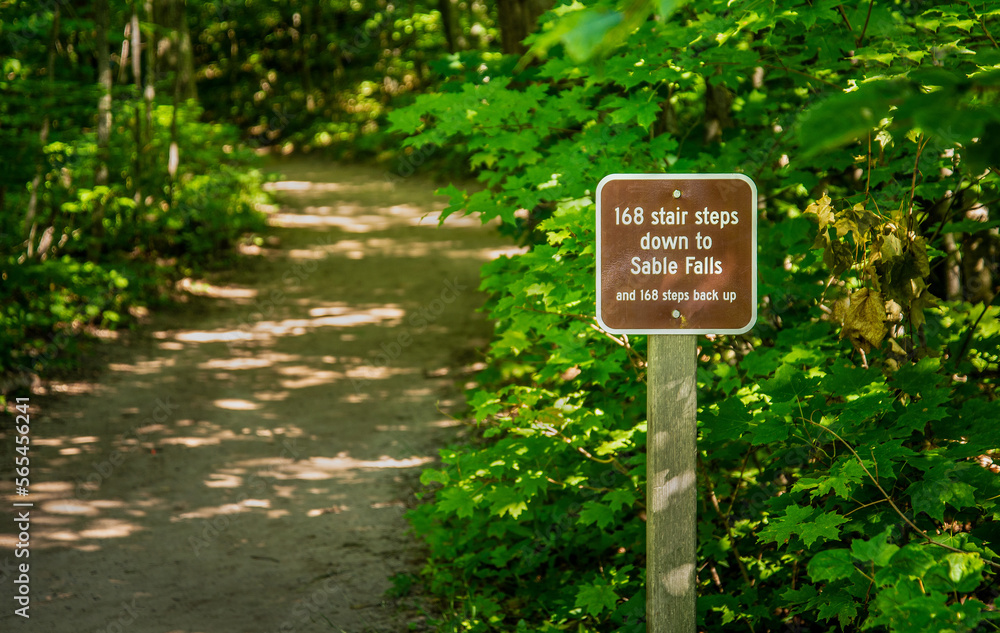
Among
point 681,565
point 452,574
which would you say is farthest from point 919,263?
point 452,574

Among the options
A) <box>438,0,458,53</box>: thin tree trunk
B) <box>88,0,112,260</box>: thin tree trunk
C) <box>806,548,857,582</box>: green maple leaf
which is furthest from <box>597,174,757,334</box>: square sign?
<box>438,0,458,53</box>: thin tree trunk

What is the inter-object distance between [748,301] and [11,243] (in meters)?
7.58

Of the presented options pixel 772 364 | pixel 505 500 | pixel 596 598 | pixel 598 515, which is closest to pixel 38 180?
pixel 505 500

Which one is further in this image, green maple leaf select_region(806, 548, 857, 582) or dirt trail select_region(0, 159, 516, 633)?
dirt trail select_region(0, 159, 516, 633)

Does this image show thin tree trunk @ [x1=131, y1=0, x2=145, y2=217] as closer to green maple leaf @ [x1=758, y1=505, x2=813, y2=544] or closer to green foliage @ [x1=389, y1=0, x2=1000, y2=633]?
green foliage @ [x1=389, y1=0, x2=1000, y2=633]

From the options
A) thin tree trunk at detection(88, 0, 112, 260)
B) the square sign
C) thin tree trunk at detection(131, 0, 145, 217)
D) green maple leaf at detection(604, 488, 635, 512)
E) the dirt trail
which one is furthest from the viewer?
thin tree trunk at detection(131, 0, 145, 217)

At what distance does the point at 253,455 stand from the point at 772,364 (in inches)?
172

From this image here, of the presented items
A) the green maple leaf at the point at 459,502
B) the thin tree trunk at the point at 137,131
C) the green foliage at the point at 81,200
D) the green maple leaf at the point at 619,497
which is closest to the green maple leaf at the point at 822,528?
the green maple leaf at the point at 619,497

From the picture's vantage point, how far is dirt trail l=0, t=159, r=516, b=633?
4.03m

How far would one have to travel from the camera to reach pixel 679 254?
6.90 feet

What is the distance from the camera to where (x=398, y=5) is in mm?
23156

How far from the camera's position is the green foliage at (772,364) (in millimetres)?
2311

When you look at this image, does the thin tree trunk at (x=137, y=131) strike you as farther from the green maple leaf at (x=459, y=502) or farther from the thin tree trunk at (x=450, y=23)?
the green maple leaf at (x=459, y=502)

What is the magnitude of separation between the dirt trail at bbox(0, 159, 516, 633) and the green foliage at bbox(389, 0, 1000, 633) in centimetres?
91
